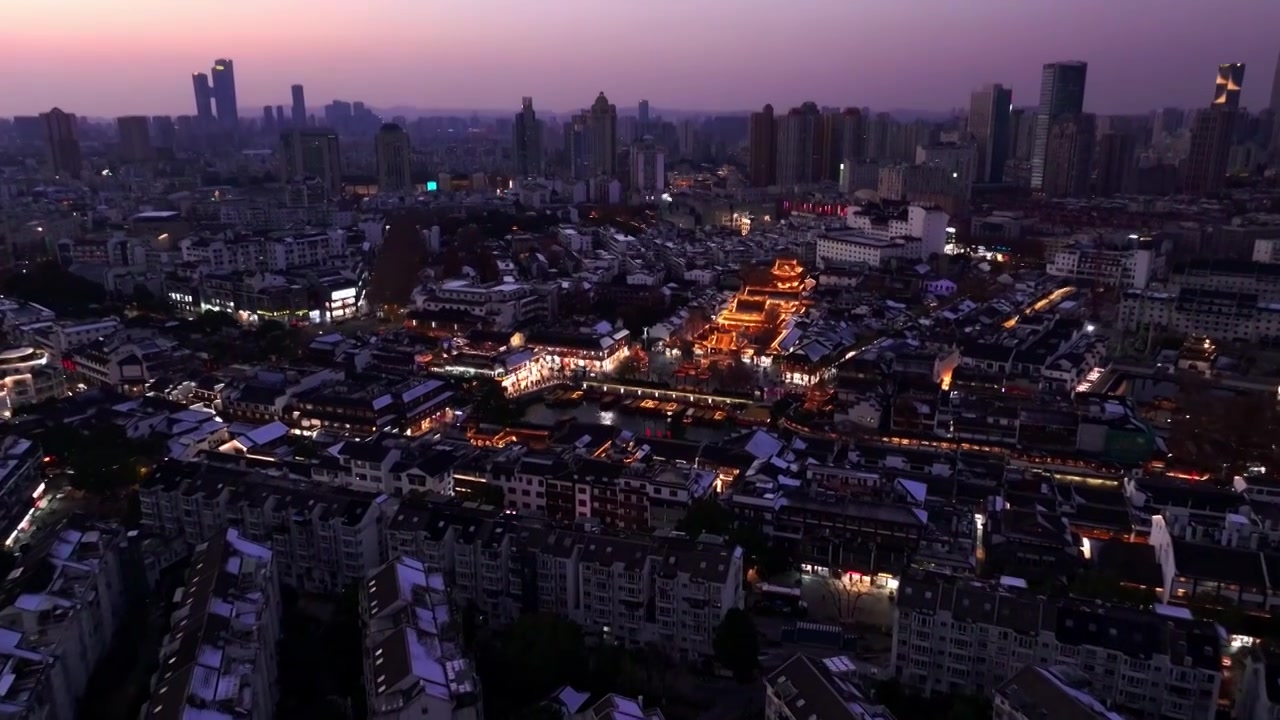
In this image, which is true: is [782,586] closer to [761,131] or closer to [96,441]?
[96,441]

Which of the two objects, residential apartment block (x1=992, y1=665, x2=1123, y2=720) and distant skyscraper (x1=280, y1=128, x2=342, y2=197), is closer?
residential apartment block (x1=992, y1=665, x2=1123, y2=720)

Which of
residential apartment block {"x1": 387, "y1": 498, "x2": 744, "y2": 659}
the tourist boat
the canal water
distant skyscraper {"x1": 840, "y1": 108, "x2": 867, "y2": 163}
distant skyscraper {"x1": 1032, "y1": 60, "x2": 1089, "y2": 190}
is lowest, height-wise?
the canal water

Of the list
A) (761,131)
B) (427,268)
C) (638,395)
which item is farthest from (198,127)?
(638,395)

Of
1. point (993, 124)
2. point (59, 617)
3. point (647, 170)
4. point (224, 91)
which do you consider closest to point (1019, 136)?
point (993, 124)

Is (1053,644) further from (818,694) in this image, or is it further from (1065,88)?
(1065,88)

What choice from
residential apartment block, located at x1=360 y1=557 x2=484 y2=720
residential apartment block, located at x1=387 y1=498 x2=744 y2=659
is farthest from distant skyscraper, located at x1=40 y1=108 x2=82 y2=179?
residential apartment block, located at x1=360 y1=557 x2=484 y2=720

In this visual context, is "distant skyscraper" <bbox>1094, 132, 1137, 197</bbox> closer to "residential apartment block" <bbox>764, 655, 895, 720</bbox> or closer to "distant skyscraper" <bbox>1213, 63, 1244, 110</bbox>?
"distant skyscraper" <bbox>1213, 63, 1244, 110</bbox>

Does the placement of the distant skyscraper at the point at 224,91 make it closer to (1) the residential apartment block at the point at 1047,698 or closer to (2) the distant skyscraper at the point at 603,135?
(2) the distant skyscraper at the point at 603,135
